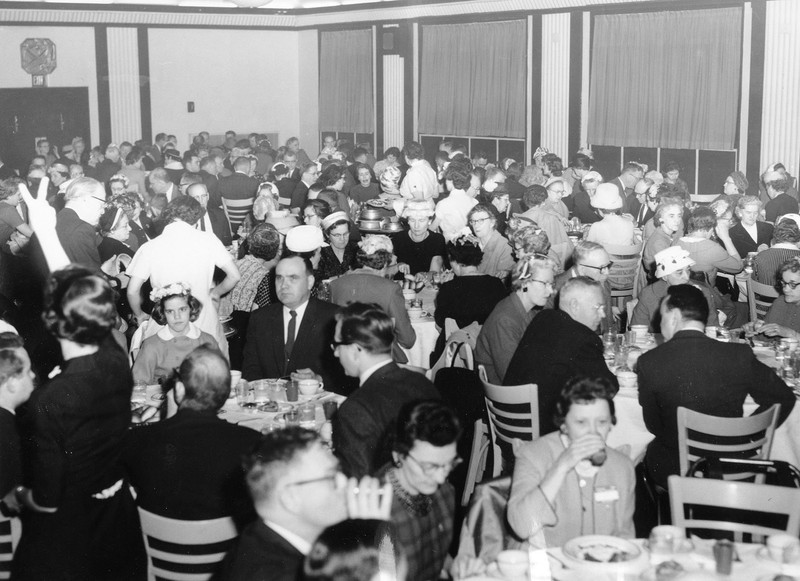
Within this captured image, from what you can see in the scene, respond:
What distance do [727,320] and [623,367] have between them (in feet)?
6.68

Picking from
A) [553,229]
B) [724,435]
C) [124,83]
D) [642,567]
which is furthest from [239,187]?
[642,567]

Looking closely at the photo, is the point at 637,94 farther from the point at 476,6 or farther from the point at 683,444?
the point at 683,444

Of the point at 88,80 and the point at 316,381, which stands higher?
the point at 88,80

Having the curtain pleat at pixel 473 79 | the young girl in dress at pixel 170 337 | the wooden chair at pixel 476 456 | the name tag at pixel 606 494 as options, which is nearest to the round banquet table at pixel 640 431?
the wooden chair at pixel 476 456

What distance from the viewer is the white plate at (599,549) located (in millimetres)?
3021

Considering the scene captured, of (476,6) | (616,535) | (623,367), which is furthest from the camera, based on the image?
(476,6)

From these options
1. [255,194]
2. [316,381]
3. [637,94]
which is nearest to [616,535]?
[316,381]

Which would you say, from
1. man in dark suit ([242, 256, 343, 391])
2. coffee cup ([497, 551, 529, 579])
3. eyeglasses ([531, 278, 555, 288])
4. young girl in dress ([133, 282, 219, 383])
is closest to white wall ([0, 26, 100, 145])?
young girl in dress ([133, 282, 219, 383])

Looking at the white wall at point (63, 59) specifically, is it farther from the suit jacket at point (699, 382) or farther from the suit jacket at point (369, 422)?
the suit jacket at point (369, 422)

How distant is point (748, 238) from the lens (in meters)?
8.27

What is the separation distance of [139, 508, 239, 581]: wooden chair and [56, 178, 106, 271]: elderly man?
251cm

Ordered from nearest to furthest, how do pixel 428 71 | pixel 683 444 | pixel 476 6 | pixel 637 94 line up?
pixel 683 444, pixel 637 94, pixel 476 6, pixel 428 71

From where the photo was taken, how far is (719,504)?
340cm

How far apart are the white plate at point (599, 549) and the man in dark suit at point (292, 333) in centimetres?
219
